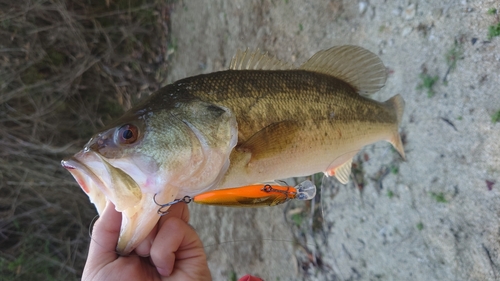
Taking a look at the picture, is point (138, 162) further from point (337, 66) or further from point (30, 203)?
point (30, 203)

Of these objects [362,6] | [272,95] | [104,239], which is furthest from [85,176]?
[362,6]

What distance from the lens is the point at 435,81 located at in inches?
84.0

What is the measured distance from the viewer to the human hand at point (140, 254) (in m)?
1.30

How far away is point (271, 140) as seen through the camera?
4.07 ft

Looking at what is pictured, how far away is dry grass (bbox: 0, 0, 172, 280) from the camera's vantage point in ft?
11.6

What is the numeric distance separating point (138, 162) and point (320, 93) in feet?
2.55

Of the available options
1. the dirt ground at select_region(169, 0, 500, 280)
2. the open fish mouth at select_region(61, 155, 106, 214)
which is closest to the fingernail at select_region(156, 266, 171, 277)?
the open fish mouth at select_region(61, 155, 106, 214)

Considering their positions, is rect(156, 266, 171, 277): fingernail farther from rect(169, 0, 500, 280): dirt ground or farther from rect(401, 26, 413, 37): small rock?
rect(401, 26, 413, 37): small rock

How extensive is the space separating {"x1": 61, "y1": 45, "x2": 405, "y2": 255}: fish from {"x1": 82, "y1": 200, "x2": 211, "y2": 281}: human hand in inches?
6.1

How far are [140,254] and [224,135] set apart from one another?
2.12 ft

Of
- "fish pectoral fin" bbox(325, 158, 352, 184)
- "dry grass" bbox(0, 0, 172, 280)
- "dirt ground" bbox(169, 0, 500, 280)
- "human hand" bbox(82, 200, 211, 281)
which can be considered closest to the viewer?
"human hand" bbox(82, 200, 211, 281)

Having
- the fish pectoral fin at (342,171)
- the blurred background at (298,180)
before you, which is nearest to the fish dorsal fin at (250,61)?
the fish pectoral fin at (342,171)

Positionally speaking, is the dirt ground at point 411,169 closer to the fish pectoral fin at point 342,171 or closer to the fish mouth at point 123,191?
the fish pectoral fin at point 342,171

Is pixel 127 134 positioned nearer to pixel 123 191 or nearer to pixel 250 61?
pixel 123 191
